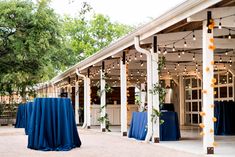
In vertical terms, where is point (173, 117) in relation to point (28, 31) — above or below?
below

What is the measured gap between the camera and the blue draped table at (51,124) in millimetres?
9977

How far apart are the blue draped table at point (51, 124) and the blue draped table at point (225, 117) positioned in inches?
271

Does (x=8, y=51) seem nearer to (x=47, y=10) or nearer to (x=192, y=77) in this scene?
(x=47, y=10)

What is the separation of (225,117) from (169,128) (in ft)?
12.5

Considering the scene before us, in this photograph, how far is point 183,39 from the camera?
1198 cm

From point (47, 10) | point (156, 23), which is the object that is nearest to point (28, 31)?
point (47, 10)

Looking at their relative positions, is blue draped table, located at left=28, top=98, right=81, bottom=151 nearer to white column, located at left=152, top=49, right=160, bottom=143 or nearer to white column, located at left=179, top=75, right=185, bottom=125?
white column, located at left=152, top=49, right=160, bottom=143

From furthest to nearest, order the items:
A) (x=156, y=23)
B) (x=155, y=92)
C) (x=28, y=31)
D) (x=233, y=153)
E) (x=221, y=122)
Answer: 1. (x=28, y=31)
2. (x=221, y=122)
3. (x=155, y=92)
4. (x=156, y=23)
5. (x=233, y=153)

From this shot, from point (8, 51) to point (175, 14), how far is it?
13.8 metres

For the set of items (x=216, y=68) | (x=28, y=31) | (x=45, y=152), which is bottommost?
(x=45, y=152)

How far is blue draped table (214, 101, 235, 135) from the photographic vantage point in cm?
1545

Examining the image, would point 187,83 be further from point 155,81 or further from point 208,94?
point 208,94

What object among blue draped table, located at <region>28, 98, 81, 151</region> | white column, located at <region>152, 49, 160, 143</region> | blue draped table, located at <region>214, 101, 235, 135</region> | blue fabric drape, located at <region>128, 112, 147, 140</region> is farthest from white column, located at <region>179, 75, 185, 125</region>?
blue draped table, located at <region>28, 98, 81, 151</region>

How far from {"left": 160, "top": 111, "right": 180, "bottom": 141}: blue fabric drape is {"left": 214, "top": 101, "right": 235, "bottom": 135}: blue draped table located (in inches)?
132
